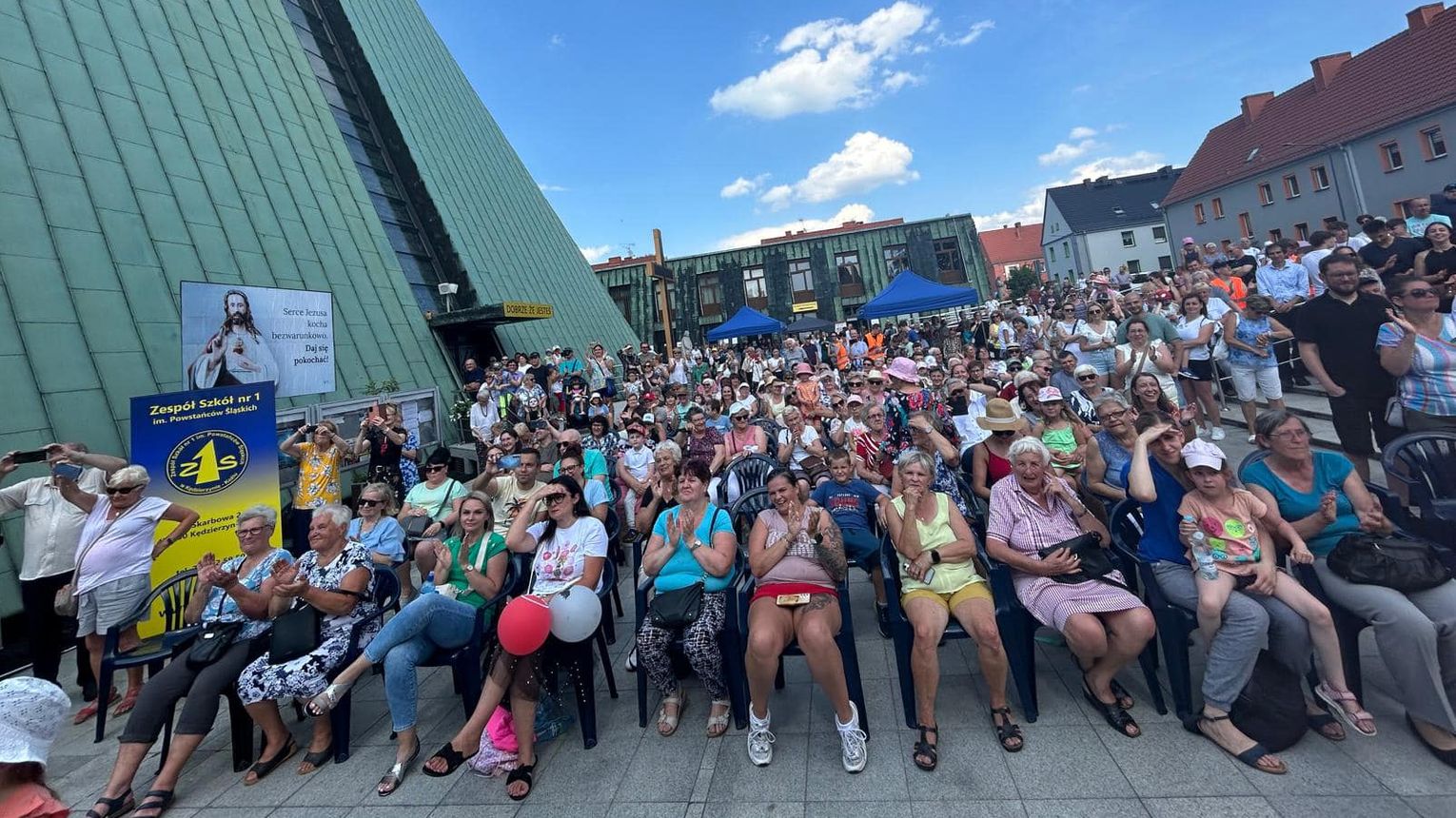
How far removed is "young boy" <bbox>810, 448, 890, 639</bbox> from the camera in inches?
169

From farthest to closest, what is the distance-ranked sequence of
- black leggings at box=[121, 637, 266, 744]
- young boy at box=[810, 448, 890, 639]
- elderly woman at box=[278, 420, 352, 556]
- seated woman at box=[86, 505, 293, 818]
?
elderly woman at box=[278, 420, 352, 556] → young boy at box=[810, 448, 890, 639] → black leggings at box=[121, 637, 266, 744] → seated woman at box=[86, 505, 293, 818]

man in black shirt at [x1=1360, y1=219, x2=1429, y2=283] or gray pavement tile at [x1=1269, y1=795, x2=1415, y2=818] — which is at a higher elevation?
man in black shirt at [x1=1360, y1=219, x2=1429, y2=283]

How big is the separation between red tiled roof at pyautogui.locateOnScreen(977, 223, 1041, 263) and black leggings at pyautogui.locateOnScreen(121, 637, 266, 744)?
76217mm

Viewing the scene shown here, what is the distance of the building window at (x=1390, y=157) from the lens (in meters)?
23.1

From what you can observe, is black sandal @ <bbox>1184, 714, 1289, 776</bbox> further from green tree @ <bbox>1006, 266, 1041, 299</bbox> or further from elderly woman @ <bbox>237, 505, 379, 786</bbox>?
green tree @ <bbox>1006, 266, 1041, 299</bbox>

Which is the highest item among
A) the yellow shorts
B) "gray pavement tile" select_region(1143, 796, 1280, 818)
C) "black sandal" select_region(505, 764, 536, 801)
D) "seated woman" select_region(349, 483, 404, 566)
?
"seated woman" select_region(349, 483, 404, 566)

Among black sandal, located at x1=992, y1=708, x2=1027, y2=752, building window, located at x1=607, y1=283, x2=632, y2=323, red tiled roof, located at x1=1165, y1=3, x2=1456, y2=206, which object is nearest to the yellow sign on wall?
black sandal, located at x1=992, y1=708, x2=1027, y2=752

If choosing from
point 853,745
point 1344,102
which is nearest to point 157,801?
point 853,745

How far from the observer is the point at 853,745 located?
285 cm

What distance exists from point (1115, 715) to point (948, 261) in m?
31.1

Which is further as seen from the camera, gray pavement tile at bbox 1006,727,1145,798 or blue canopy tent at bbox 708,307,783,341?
blue canopy tent at bbox 708,307,783,341

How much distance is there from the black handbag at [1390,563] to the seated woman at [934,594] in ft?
5.45

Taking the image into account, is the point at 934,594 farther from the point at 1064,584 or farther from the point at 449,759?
the point at 449,759

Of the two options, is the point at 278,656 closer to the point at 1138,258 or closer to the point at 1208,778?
the point at 1208,778
